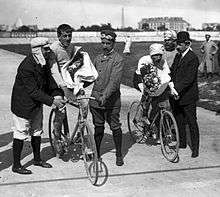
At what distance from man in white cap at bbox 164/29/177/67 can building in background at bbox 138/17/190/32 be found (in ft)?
359

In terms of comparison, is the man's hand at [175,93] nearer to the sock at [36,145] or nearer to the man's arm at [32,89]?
the man's arm at [32,89]

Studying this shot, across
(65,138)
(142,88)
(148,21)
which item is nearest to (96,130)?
(65,138)

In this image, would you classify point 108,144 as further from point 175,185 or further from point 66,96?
point 175,185

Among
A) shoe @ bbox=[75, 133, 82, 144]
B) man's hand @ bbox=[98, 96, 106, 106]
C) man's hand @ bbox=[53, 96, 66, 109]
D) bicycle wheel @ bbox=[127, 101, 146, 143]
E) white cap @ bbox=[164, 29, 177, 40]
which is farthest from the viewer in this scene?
bicycle wheel @ bbox=[127, 101, 146, 143]

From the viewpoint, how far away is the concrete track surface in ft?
17.3

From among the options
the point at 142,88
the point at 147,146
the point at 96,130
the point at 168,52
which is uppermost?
the point at 168,52

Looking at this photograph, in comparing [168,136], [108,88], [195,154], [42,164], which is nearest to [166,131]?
[168,136]

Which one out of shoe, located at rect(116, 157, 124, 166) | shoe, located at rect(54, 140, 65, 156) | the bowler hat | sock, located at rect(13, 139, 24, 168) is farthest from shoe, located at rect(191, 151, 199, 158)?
sock, located at rect(13, 139, 24, 168)

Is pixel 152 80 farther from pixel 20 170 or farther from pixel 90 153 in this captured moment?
pixel 20 170

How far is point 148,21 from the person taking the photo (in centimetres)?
11738

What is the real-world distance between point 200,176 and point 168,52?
2376 millimetres

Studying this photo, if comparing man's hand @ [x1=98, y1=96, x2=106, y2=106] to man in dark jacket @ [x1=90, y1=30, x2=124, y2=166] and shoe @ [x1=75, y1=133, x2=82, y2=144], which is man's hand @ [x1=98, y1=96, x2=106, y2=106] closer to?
man in dark jacket @ [x1=90, y1=30, x2=124, y2=166]

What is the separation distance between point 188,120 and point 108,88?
62.2 inches

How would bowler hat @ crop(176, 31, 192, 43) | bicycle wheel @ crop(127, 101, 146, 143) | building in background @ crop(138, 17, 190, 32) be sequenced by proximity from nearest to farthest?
bowler hat @ crop(176, 31, 192, 43)
bicycle wheel @ crop(127, 101, 146, 143)
building in background @ crop(138, 17, 190, 32)
